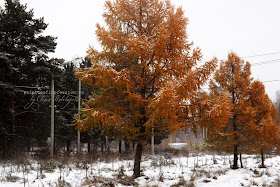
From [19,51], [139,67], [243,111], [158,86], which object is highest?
[19,51]

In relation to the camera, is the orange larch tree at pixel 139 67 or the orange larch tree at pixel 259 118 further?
the orange larch tree at pixel 259 118

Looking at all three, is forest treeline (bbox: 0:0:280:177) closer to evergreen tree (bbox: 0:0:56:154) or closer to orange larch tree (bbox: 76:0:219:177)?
orange larch tree (bbox: 76:0:219:177)

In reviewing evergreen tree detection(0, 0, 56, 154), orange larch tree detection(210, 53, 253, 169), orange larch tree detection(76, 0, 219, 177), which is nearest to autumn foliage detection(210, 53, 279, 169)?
orange larch tree detection(210, 53, 253, 169)

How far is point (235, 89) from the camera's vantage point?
13688 mm

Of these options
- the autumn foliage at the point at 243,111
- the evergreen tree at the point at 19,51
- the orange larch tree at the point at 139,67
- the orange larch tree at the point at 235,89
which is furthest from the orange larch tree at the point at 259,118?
the evergreen tree at the point at 19,51

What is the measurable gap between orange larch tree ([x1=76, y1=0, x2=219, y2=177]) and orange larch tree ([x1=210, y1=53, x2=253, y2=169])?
20.3 ft

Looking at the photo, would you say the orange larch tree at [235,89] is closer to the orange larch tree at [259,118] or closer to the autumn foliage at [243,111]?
the autumn foliage at [243,111]

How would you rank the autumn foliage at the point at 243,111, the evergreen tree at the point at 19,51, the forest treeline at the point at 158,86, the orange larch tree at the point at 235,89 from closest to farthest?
the forest treeline at the point at 158,86 → the autumn foliage at the point at 243,111 → the orange larch tree at the point at 235,89 → the evergreen tree at the point at 19,51

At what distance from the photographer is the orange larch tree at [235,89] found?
42.9 ft

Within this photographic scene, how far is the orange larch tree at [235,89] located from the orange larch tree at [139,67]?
6189 millimetres

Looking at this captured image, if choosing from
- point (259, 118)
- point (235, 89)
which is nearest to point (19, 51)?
point (235, 89)

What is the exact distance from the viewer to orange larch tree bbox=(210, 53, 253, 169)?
1307cm

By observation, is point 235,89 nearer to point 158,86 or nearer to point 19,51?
point 158,86

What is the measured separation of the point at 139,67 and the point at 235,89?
8.09 meters
